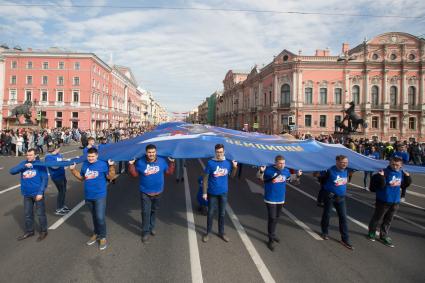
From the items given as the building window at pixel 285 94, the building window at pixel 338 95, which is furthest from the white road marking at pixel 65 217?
the building window at pixel 338 95

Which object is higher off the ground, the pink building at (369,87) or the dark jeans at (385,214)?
the pink building at (369,87)

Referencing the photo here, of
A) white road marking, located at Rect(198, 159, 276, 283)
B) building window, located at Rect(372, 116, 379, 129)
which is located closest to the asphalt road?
white road marking, located at Rect(198, 159, 276, 283)

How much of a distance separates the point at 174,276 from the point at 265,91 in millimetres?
53441

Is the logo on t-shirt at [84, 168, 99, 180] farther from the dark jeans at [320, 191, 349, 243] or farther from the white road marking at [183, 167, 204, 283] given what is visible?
the dark jeans at [320, 191, 349, 243]

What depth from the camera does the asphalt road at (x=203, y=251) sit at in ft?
14.6

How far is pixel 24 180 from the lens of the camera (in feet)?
18.3

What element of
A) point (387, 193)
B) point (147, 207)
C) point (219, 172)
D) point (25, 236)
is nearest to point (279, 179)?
point (219, 172)

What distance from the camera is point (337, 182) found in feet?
18.7

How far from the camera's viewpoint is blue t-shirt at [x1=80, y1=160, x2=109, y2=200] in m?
5.32

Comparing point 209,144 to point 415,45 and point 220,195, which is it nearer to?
point 220,195

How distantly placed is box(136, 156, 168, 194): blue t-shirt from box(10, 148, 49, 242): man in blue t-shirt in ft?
6.48

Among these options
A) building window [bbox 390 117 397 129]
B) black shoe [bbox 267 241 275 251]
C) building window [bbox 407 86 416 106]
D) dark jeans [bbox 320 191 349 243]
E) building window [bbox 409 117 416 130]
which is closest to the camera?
black shoe [bbox 267 241 275 251]

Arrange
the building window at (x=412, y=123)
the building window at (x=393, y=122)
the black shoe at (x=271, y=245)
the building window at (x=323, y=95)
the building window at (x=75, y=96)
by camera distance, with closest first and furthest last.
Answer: the black shoe at (x=271, y=245) < the building window at (x=412, y=123) < the building window at (x=393, y=122) < the building window at (x=323, y=95) < the building window at (x=75, y=96)

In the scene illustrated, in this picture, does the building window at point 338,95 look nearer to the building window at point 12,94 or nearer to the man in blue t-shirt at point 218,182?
the man in blue t-shirt at point 218,182
